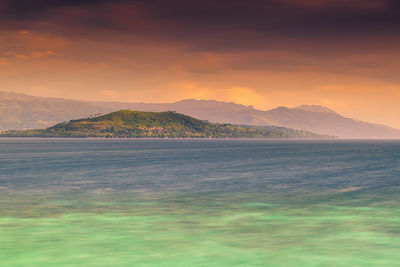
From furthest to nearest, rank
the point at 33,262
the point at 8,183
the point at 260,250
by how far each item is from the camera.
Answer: the point at 8,183, the point at 260,250, the point at 33,262

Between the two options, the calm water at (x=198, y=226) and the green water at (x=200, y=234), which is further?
the calm water at (x=198, y=226)

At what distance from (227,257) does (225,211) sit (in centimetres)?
1469

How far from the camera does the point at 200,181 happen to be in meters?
65.5

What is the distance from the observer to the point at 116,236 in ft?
87.9

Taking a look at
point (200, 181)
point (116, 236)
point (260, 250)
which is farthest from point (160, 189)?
point (260, 250)

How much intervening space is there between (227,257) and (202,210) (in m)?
15.7

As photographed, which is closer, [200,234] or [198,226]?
[200,234]

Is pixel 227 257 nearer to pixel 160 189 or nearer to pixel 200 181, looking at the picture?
pixel 160 189

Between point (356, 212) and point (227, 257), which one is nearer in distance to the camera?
point (227, 257)

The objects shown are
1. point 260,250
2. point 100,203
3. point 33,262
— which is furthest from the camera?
point 100,203

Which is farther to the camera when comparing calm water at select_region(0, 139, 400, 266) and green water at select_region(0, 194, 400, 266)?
calm water at select_region(0, 139, 400, 266)

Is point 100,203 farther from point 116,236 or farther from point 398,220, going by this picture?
point 398,220

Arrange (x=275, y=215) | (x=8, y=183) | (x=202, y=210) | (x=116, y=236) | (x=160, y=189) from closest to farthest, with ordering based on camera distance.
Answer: (x=116, y=236) → (x=275, y=215) → (x=202, y=210) → (x=160, y=189) → (x=8, y=183)

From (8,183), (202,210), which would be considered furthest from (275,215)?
(8,183)
